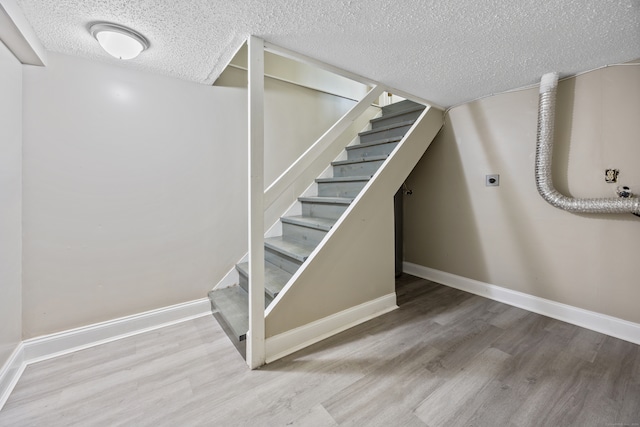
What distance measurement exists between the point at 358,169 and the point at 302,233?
0.91m

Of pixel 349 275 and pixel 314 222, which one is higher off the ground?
pixel 314 222

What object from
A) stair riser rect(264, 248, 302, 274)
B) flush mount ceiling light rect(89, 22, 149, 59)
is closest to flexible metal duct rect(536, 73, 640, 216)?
stair riser rect(264, 248, 302, 274)

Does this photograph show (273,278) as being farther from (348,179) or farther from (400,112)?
(400,112)

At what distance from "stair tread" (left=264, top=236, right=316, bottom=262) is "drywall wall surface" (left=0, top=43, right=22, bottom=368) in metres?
1.51

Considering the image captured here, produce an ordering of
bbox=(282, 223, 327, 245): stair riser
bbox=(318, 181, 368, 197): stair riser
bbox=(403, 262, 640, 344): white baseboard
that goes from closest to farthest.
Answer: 1. bbox=(403, 262, 640, 344): white baseboard
2. bbox=(282, 223, 327, 245): stair riser
3. bbox=(318, 181, 368, 197): stair riser

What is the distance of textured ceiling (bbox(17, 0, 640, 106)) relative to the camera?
1.21m

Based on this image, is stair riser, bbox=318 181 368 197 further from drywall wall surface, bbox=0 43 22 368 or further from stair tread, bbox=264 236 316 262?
drywall wall surface, bbox=0 43 22 368

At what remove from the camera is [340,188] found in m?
2.47

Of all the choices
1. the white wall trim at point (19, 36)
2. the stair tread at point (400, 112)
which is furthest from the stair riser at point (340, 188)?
the white wall trim at point (19, 36)

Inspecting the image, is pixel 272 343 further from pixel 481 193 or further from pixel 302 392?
pixel 481 193

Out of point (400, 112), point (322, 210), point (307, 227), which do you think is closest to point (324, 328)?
point (307, 227)

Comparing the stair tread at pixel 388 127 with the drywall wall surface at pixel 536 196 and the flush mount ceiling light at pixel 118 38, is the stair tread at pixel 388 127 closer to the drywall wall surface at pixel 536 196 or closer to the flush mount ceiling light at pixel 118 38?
the drywall wall surface at pixel 536 196

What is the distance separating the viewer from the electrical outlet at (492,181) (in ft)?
7.86

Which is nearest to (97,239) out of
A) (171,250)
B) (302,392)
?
(171,250)
